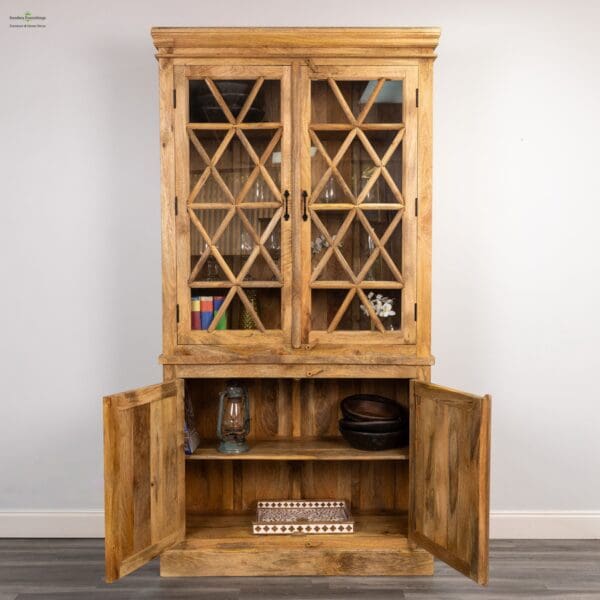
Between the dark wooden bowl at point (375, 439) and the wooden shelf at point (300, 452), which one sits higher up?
the dark wooden bowl at point (375, 439)

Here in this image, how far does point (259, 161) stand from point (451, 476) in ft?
4.67

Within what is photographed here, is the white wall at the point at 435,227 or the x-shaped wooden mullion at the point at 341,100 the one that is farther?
the white wall at the point at 435,227

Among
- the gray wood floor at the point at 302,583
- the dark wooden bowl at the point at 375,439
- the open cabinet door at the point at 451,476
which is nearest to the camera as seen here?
the open cabinet door at the point at 451,476

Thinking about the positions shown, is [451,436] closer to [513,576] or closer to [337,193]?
[513,576]

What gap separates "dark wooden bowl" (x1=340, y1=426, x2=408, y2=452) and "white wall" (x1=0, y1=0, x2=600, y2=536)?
53 cm

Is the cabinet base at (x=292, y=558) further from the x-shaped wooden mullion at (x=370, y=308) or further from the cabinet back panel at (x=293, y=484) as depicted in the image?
the x-shaped wooden mullion at (x=370, y=308)

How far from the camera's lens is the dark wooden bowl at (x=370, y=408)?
2.68 m

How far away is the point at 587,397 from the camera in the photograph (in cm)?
305

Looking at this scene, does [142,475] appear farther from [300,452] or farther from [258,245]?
[258,245]

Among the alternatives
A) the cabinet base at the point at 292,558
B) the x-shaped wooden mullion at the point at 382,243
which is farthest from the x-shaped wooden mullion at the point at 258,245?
the cabinet base at the point at 292,558

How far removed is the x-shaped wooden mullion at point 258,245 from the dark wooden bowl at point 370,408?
2.10 feet

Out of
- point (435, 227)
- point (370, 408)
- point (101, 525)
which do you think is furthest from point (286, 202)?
point (101, 525)

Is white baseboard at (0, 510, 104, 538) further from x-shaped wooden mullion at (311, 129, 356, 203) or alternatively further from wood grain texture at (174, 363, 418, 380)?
x-shaped wooden mullion at (311, 129, 356, 203)

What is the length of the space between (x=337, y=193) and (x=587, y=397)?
1.58 m
